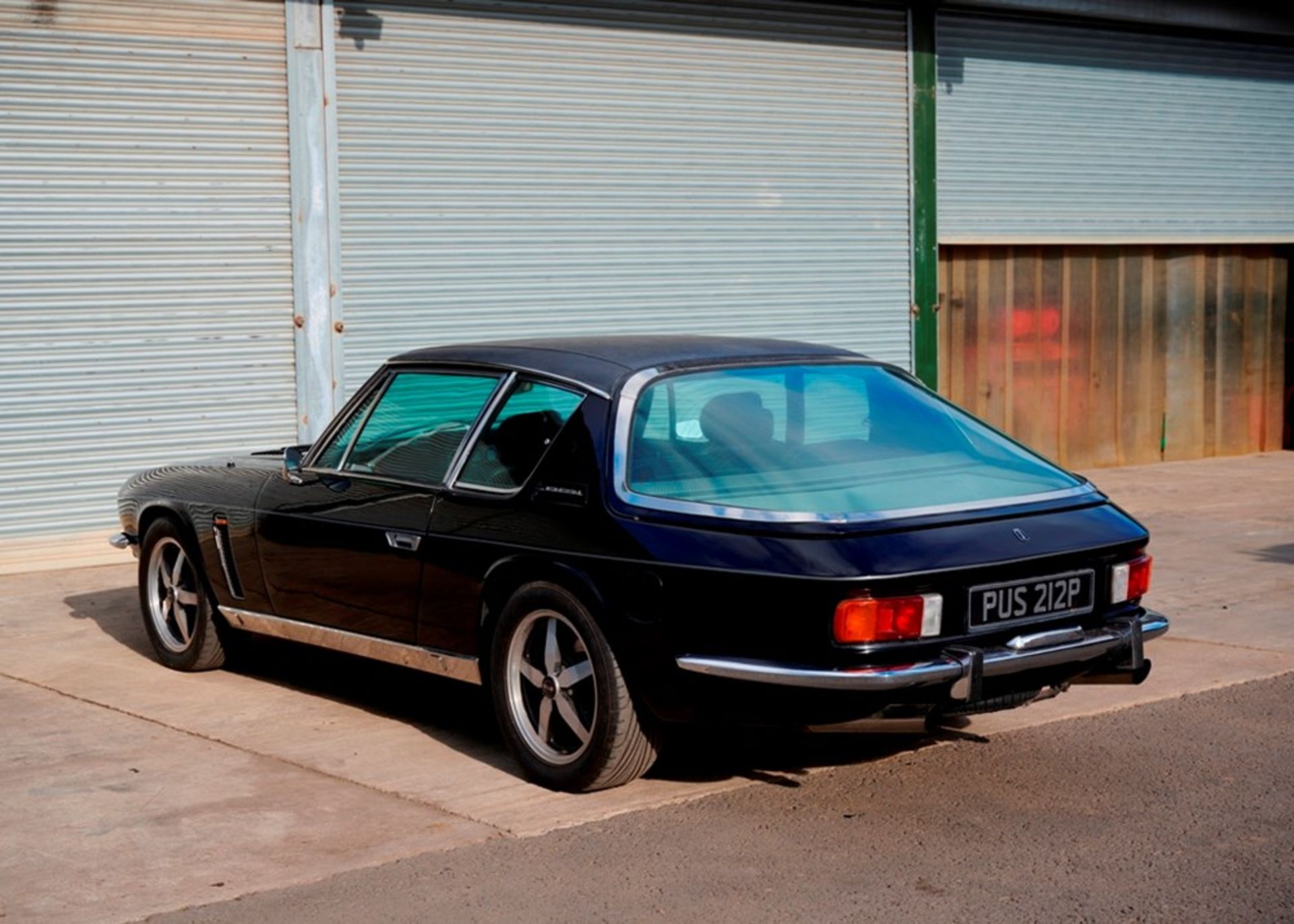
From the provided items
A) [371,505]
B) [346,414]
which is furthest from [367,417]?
[371,505]

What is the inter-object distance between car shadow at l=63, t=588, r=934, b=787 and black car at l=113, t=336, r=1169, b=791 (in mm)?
274

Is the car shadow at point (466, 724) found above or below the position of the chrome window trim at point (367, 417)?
below

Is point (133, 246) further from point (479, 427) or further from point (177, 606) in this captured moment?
point (479, 427)

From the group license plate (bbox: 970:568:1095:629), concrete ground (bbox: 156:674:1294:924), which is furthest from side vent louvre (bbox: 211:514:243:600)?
license plate (bbox: 970:568:1095:629)

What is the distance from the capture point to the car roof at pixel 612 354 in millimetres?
6125

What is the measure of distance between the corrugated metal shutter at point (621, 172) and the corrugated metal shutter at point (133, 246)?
0.61m

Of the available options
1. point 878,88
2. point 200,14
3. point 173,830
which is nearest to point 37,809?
point 173,830

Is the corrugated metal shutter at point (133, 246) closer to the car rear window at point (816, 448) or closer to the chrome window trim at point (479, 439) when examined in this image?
the chrome window trim at point (479, 439)

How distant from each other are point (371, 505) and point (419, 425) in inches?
14.8

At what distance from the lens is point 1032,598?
5527mm

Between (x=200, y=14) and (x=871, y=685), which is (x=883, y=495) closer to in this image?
(x=871, y=685)

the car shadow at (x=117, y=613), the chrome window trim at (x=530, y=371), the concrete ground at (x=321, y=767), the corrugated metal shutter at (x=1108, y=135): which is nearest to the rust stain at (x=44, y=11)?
the car shadow at (x=117, y=613)

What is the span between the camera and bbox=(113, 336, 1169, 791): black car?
17.2 feet

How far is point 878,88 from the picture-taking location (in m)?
14.8
